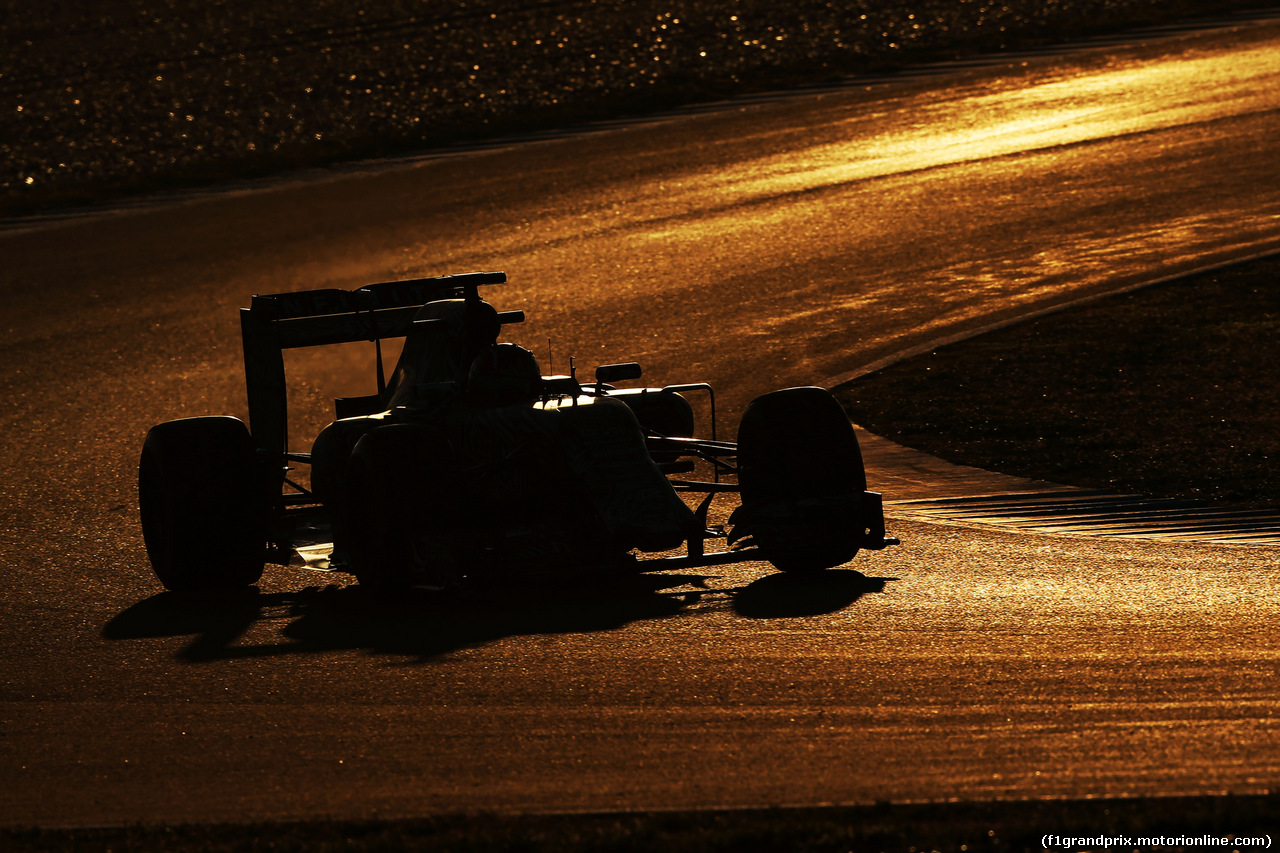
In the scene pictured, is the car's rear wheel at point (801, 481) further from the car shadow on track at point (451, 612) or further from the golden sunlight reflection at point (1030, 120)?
the golden sunlight reflection at point (1030, 120)

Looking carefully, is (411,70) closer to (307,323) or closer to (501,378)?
(307,323)

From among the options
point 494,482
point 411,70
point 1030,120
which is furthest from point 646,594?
point 411,70

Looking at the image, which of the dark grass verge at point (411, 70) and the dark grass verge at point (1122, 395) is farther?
the dark grass verge at point (411, 70)

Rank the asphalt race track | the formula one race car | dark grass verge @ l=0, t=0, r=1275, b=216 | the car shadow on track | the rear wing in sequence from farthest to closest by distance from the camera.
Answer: dark grass verge @ l=0, t=0, r=1275, b=216 → the rear wing → the formula one race car → the car shadow on track → the asphalt race track

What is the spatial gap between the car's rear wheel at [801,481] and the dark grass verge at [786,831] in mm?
3849

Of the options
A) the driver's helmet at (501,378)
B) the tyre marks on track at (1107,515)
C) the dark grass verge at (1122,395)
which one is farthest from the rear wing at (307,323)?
the dark grass verge at (1122,395)

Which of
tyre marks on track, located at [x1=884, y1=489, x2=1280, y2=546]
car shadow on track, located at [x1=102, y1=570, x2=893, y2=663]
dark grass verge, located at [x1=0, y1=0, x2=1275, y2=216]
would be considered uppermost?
dark grass verge, located at [x1=0, y1=0, x2=1275, y2=216]

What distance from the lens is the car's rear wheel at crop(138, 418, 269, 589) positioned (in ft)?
35.1

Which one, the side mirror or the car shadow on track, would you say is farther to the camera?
the side mirror

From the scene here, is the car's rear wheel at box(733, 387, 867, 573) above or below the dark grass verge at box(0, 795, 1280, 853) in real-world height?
above

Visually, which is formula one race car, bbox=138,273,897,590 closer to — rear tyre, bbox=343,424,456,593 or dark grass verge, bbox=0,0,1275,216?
rear tyre, bbox=343,424,456,593

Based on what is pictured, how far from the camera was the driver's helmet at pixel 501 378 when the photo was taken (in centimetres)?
1027

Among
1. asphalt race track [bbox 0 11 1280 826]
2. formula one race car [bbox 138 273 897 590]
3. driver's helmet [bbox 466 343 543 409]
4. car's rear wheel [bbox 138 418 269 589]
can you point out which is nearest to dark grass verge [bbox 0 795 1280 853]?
asphalt race track [bbox 0 11 1280 826]

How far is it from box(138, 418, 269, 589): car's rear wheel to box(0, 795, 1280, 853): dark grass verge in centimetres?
452
